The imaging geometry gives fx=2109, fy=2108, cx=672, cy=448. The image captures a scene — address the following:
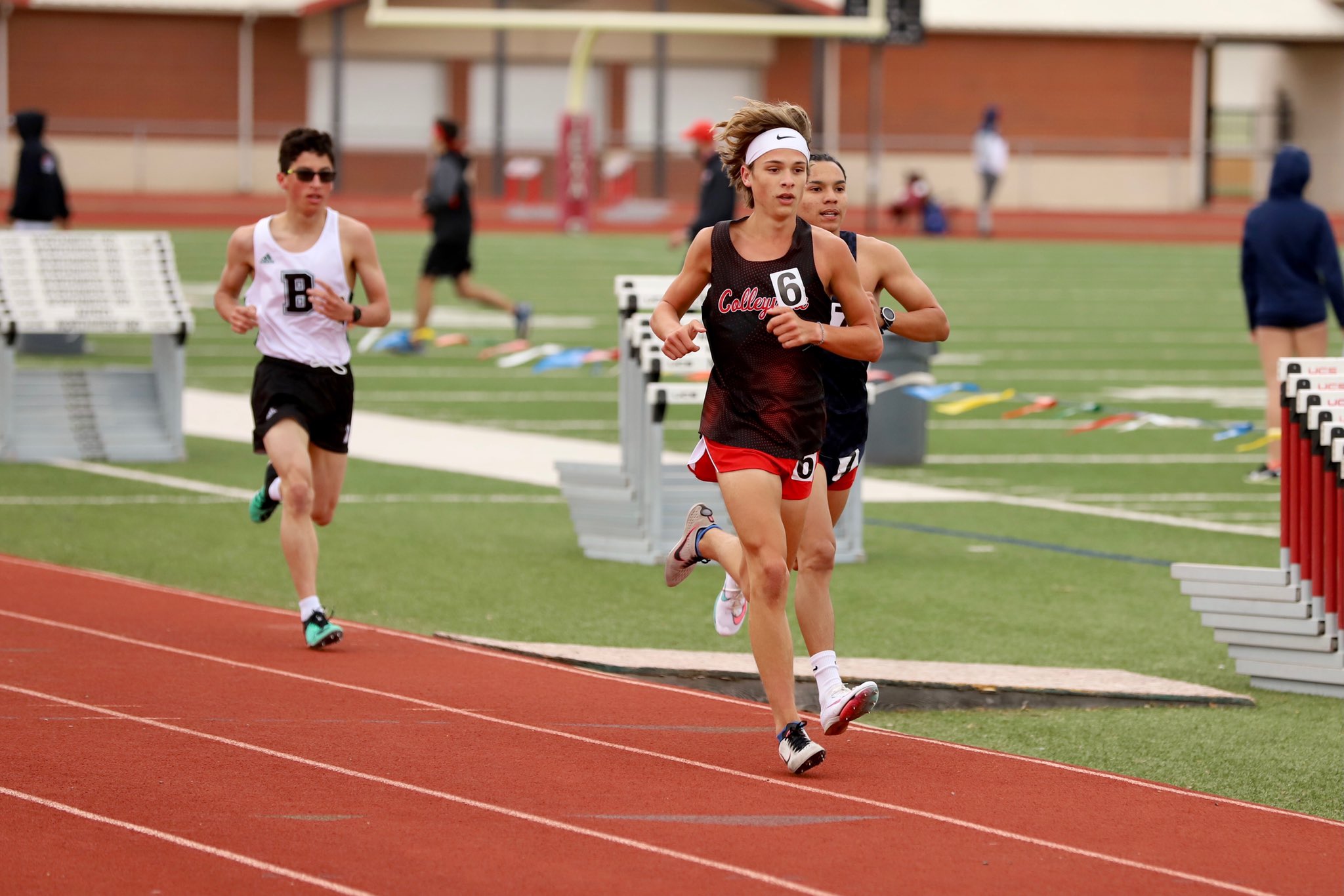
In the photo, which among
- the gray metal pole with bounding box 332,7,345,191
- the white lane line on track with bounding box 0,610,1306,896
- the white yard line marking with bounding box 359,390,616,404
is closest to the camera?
the white lane line on track with bounding box 0,610,1306,896

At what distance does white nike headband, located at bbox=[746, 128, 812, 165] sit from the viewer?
6602 mm

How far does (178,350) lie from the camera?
14359 mm

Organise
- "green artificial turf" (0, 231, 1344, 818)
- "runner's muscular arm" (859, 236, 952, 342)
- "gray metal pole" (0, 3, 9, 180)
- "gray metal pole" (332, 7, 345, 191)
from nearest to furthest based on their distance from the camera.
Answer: "runner's muscular arm" (859, 236, 952, 342) → "green artificial turf" (0, 231, 1344, 818) → "gray metal pole" (0, 3, 9, 180) → "gray metal pole" (332, 7, 345, 191)

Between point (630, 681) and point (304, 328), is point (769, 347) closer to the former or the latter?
point (630, 681)

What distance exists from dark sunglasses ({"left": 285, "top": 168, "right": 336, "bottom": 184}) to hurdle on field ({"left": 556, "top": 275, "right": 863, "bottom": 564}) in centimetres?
244

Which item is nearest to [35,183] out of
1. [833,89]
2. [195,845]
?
[195,845]

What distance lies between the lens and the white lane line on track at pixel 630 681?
6.61 m

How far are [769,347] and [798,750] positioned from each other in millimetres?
1258

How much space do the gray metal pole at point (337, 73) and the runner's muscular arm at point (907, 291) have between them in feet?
136

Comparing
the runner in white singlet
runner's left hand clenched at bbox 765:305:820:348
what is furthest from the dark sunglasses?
runner's left hand clenched at bbox 765:305:820:348

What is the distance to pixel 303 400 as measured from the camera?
344 inches

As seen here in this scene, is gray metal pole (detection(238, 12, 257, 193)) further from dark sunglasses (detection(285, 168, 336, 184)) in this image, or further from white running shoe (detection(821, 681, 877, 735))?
white running shoe (detection(821, 681, 877, 735))

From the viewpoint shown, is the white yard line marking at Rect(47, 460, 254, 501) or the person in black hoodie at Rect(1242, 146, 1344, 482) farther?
the person in black hoodie at Rect(1242, 146, 1344, 482)

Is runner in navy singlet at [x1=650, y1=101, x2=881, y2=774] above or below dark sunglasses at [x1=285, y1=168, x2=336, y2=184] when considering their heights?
below
